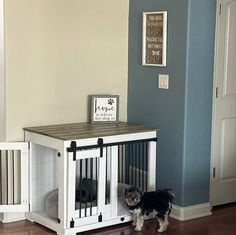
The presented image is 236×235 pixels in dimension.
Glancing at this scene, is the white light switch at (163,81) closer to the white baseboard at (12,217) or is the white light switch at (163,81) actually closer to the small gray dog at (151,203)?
the small gray dog at (151,203)

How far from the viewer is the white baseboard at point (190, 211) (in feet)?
15.2

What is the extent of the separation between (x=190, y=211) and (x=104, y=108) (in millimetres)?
1163

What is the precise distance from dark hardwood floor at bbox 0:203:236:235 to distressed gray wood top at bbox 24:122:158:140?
2.57ft

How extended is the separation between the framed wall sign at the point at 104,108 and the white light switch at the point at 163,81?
0.40 m

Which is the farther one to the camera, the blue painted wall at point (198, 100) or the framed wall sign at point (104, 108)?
the framed wall sign at point (104, 108)

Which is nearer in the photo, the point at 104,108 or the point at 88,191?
the point at 88,191

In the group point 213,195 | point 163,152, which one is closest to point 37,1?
point 163,152

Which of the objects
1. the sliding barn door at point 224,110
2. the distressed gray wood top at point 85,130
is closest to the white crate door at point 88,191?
the distressed gray wood top at point 85,130

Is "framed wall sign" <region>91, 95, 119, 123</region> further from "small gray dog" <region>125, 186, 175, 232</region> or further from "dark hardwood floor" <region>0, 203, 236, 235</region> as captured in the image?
"dark hardwood floor" <region>0, 203, 236, 235</region>

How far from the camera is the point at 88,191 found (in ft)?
14.3


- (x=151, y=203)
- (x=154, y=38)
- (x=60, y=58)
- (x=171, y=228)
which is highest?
(x=154, y=38)

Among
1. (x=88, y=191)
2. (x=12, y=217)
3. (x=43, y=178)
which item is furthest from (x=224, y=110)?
(x=12, y=217)

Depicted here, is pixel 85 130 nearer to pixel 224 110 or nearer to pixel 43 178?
pixel 43 178

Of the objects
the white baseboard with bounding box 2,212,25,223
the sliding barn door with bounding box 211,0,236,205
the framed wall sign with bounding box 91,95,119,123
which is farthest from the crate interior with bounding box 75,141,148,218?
the sliding barn door with bounding box 211,0,236,205
